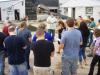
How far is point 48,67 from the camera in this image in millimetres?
7094

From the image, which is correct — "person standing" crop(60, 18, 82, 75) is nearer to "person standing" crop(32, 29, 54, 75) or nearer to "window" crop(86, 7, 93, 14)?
"person standing" crop(32, 29, 54, 75)

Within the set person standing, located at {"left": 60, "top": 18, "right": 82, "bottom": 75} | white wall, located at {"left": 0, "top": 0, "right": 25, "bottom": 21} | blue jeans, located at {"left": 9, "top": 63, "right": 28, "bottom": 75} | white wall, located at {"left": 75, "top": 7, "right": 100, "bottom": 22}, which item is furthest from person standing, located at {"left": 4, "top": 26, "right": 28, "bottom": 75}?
white wall, located at {"left": 75, "top": 7, "right": 100, "bottom": 22}

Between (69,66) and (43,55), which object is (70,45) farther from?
(43,55)

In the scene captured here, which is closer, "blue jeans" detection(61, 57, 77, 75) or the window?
"blue jeans" detection(61, 57, 77, 75)

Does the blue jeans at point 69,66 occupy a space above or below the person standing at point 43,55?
below

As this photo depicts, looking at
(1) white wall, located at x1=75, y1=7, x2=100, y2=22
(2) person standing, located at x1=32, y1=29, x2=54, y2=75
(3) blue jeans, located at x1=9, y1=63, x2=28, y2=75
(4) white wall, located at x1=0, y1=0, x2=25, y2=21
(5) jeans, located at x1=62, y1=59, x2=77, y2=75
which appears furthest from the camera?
(1) white wall, located at x1=75, y1=7, x2=100, y2=22

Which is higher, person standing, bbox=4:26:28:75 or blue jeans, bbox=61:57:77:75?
person standing, bbox=4:26:28:75

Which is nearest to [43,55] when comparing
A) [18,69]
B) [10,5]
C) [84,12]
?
[18,69]

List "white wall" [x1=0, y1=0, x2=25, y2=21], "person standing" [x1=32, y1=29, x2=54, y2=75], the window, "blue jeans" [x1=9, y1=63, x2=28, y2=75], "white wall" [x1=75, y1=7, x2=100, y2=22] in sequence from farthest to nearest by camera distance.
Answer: the window, "white wall" [x1=75, y1=7, x2=100, y2=22], "white wall" [x1=0, y1=0, x2=25, y2=21], "blue jeans" [x1=9, y1=63, x2=28, y2=75], "person standing" [x1=32, y1=29, x2=54, y2=75]

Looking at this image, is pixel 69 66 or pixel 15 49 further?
pixel 69 66

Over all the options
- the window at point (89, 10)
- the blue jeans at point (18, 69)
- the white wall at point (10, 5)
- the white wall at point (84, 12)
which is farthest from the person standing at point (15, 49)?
the window at point (89, 10)

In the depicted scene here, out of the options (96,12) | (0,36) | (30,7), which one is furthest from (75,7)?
(0,36)

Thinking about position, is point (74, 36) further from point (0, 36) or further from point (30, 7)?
point (30, 7)

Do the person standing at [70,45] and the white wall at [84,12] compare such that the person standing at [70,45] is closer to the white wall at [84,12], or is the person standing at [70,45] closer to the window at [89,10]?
the white wall at [84,12]
